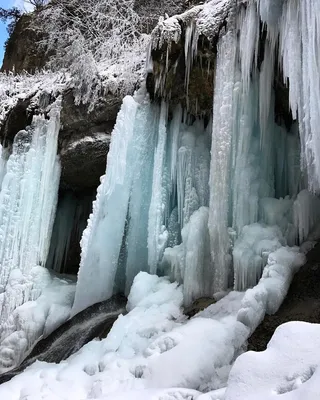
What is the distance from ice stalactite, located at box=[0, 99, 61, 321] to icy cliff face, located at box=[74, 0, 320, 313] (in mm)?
1658

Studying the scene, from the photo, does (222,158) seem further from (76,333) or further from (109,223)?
(76,333)

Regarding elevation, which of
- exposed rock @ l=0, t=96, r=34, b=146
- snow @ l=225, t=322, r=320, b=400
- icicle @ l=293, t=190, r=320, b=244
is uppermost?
exposed rock @ l=0, t=96, r=34, b=146

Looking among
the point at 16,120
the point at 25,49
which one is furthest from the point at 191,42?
the point at 25,49

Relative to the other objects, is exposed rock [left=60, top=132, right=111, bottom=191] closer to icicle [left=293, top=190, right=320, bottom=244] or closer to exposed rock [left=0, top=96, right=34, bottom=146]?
exposed rock [left=0, top=96, right=34, bottom=146]

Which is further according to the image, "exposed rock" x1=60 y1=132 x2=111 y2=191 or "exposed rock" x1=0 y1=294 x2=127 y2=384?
"exposed rock" x1=60 y1=132 x2=111 y2=191

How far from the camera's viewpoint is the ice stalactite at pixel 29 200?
884 cm

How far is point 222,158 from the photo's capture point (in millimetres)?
6262

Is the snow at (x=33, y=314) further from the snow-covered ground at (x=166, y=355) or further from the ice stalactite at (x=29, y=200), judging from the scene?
the snow-covered ground at (x=166, y=355)

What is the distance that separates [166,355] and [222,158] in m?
2.84

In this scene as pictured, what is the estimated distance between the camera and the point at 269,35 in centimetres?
574

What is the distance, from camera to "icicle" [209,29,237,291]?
611 centimetres

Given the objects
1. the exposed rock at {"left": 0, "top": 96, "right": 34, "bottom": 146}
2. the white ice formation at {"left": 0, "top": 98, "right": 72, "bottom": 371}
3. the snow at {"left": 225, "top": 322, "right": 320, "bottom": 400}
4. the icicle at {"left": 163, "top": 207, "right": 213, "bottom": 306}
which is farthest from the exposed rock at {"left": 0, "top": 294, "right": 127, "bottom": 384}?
the exposed rock at {"left": 0, "top": 96, "right": 34, "bottom": 146}

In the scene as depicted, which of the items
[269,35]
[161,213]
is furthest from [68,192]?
[269,35]

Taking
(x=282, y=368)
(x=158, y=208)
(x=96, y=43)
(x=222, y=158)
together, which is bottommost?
(x=282, y=368)
